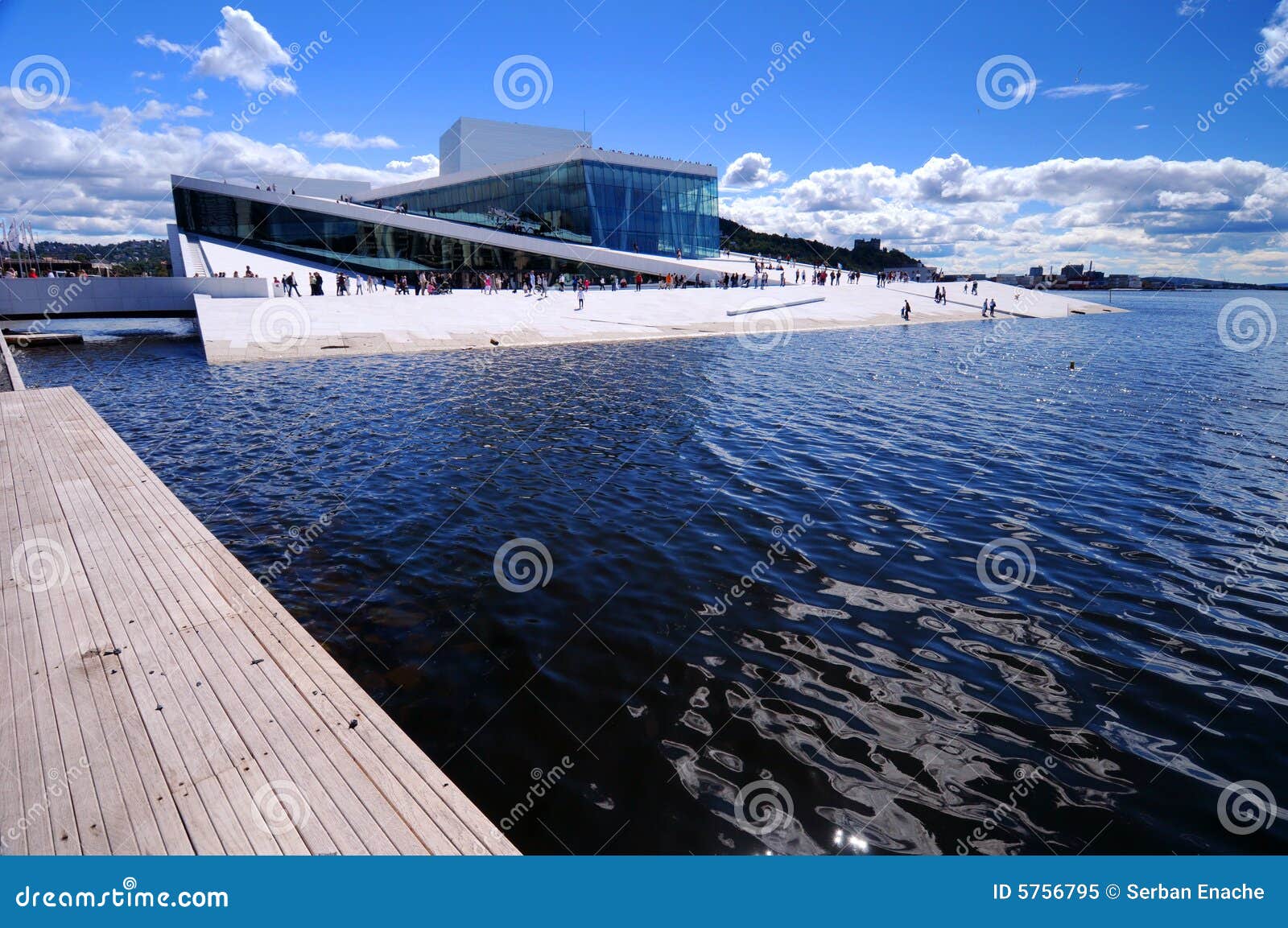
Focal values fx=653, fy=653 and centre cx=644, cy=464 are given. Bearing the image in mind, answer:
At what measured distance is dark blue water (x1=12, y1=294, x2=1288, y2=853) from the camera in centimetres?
545

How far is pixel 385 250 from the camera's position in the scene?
6306 cm

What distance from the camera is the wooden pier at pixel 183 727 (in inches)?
161

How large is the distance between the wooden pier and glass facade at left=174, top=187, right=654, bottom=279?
55.1 m

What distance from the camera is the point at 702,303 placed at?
4991cm

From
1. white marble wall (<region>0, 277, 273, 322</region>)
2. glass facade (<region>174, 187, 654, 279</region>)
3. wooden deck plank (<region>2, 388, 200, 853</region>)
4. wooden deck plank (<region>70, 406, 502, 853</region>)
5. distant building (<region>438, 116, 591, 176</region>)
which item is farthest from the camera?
distant building (<region>438, 116, 591, 176</region>)

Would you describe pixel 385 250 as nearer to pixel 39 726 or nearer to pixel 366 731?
pixel 39 726

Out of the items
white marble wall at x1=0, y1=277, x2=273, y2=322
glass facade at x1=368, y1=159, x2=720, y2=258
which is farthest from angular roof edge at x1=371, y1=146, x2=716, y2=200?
white marble wall at x1=0, y1=277, x2=273, y2=322

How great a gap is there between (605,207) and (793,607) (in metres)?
63.6

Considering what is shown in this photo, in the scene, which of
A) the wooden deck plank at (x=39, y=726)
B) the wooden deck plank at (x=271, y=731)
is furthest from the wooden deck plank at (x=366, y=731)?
the wooden deck plank at (x=39, y=726)

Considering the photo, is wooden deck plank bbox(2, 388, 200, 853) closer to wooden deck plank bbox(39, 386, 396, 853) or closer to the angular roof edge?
wooden deck plank bbox(39, 386, 396, 853)

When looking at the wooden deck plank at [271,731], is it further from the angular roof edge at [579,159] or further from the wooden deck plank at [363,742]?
the angular roof edge at [579,159]

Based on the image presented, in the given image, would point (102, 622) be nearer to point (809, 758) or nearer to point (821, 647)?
point (809, 758)

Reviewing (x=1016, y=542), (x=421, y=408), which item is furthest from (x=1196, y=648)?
(x=421, y=408)

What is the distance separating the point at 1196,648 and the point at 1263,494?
803 cm
